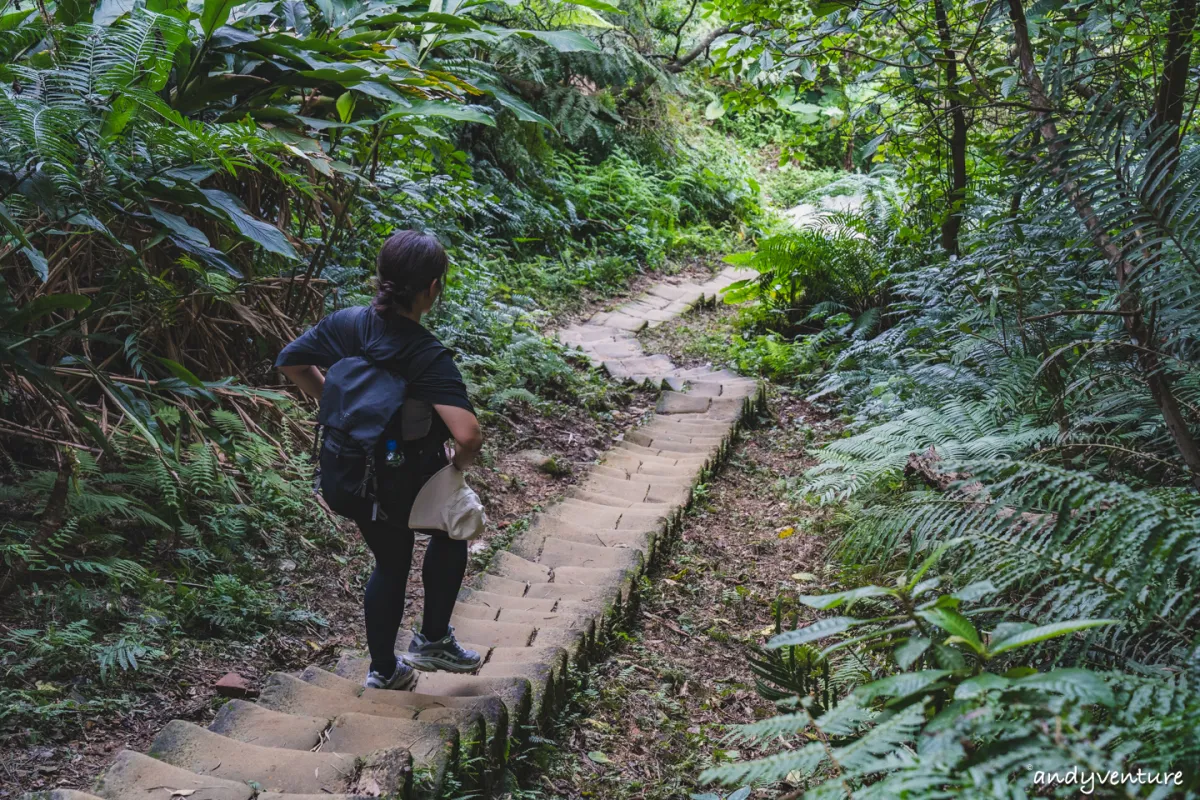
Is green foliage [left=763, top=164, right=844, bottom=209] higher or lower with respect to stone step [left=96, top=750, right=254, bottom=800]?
higher

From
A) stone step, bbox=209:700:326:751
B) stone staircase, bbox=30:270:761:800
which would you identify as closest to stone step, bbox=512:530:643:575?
stone staircase, bbox=30:270:761:800

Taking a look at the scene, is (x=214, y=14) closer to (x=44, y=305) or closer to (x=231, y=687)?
(x=44, y=305)

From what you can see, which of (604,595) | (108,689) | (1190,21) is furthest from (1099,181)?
(108,689)

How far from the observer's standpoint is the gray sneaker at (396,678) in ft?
8.54

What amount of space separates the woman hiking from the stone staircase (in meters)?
0.29

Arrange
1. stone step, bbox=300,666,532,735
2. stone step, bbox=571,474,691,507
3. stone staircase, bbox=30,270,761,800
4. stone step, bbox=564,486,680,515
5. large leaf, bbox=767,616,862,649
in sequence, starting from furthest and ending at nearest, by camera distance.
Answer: stone step, bbox=571,474,691,507, stone step, bbox=564,486,680,515, stone step, bbox=300,666,532,735, stone staircase, bbox=30,270,761,800, large leaf, bbox=767,616,862,649

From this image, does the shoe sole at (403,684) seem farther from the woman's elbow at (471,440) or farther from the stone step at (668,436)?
the stone step at (668,436)

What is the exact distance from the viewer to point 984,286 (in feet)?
15.0

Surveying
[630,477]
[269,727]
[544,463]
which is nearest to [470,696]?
[269,727]

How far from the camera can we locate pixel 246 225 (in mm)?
2877

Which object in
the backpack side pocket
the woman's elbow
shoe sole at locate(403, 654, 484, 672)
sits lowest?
shoe sole at locate(403, 654, 484, 672)

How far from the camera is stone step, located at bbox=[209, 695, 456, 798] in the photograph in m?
2.11

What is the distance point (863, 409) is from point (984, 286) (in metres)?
0.99

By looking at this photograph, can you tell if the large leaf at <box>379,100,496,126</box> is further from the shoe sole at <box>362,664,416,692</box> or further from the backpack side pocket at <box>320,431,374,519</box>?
the shoe sole at <box>362,664,416,692</box>
